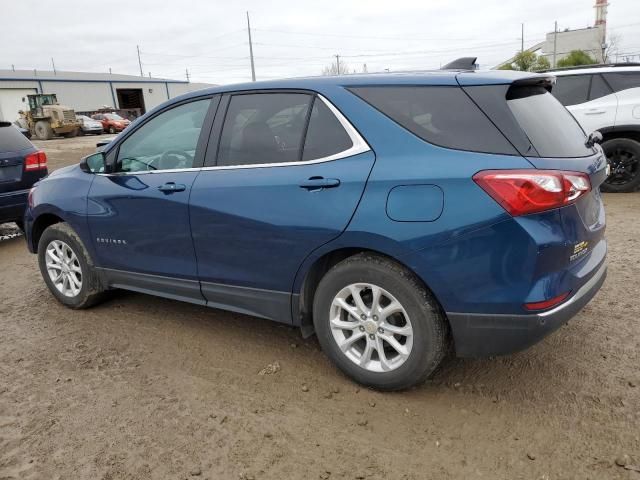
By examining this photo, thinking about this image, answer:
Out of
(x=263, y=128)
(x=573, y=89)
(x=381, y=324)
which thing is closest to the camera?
(x=381, y=324)

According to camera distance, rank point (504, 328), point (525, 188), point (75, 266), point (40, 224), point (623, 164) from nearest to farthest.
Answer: point (525, 188) → point (504, 328) → point (75, 266) → point (40, 224) → point (623, 164)

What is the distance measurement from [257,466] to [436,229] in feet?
4.54

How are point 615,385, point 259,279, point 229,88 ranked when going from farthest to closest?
point 229,88 < point 259,279 < point 615,385

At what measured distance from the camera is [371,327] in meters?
2.84

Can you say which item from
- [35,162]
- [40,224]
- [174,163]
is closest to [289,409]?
[174,163]

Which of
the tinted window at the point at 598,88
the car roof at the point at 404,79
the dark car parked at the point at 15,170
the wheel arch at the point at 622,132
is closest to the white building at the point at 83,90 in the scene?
the dark car parked at the point at 15,170

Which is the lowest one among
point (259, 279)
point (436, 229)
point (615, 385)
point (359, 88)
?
point (615, 385)

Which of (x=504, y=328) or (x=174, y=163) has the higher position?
(x=174, y=163)

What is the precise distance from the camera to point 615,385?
2.91 m

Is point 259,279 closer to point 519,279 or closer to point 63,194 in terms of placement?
point 519,279

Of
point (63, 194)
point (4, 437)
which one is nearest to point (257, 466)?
point (4, 437)

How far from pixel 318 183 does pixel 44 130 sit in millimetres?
34941

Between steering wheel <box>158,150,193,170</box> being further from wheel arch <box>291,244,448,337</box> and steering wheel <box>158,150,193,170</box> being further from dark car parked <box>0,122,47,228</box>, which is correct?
dark car parked <box>0,122,47,228</box>

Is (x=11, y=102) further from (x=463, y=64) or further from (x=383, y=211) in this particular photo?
(x=383, y=211)
